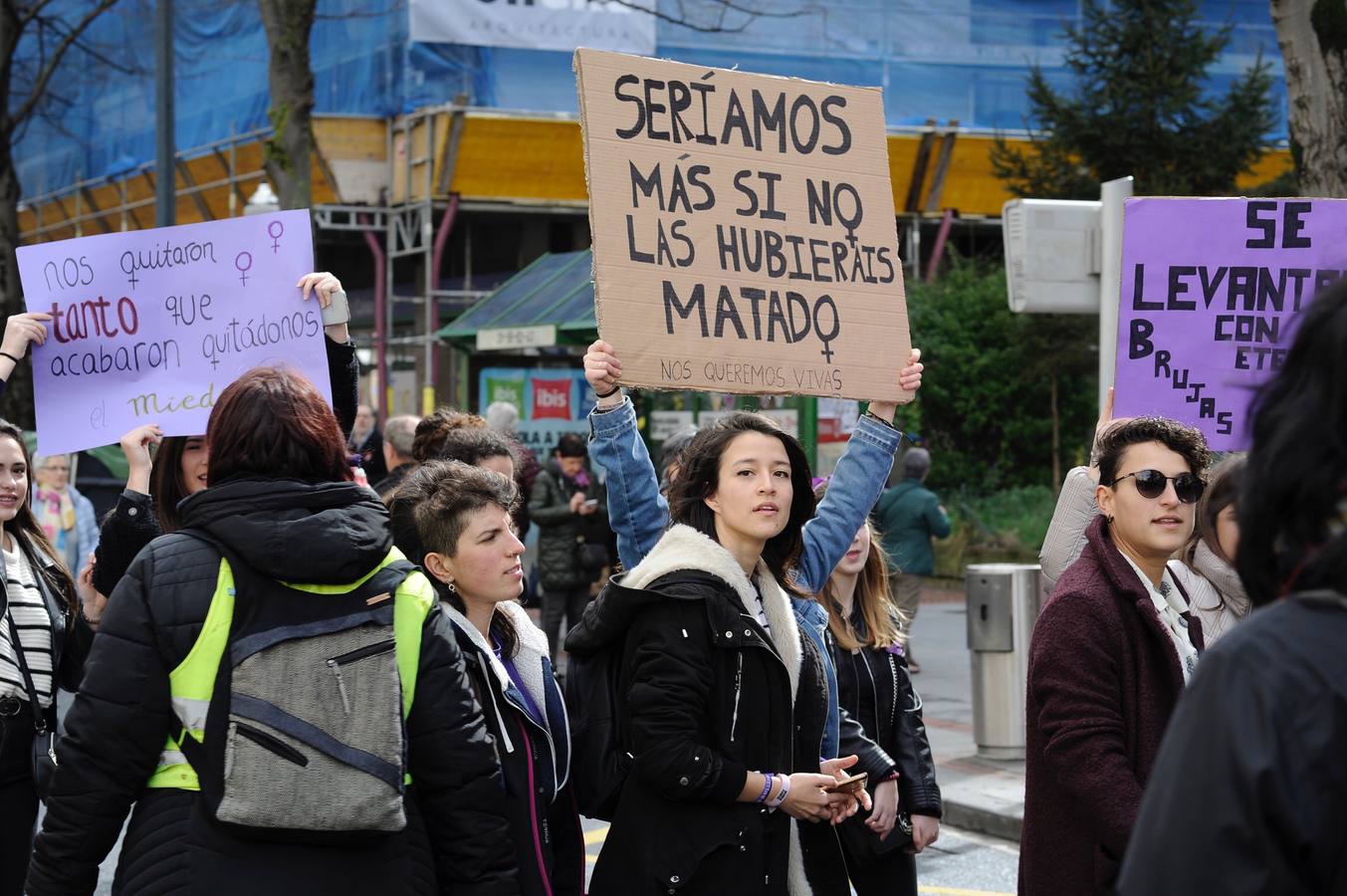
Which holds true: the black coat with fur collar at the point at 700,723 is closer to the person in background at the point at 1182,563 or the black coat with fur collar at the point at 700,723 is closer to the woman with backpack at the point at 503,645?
the woman with backpack at the point at 503,645

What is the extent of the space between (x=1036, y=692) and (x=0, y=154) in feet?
63.7

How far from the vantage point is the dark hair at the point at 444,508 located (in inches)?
Result: 147

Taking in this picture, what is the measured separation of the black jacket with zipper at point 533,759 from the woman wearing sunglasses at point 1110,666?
3.34ft

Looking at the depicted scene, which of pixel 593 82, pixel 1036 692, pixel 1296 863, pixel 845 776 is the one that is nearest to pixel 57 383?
pixel 593 82

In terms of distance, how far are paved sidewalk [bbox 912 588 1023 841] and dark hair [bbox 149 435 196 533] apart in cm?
468

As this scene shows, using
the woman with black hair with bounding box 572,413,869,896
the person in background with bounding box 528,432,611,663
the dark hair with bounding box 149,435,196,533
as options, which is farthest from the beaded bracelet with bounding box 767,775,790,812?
the person in background with bounding box 528,432,611,663

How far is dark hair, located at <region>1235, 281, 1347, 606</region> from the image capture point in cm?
162

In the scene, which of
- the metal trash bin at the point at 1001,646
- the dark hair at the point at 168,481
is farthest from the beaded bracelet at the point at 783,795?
the metal trash bin at the point at 1001,646

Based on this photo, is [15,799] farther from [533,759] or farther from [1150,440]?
[1150,440]

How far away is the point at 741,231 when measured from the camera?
4.35 m

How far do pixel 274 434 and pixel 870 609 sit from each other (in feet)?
7.28

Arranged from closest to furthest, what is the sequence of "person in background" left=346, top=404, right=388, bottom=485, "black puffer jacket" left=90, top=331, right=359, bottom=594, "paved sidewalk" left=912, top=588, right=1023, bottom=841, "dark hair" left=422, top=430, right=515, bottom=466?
"black puffer jacket" left=90, top=331, right=359, bottom=594, "dark hair" left=422, top=430, right=515, bottom=466, "paved sidewalk" left=912, top=588, right=1023, bottom=841, "person in background" left=346, top=404, right=388, bottom=485

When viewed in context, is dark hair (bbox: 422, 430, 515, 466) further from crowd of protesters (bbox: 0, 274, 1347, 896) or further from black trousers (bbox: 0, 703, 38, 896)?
black trousers (bbox: 0, 703, 38, 896)

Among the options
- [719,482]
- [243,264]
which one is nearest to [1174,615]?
[719,482]
